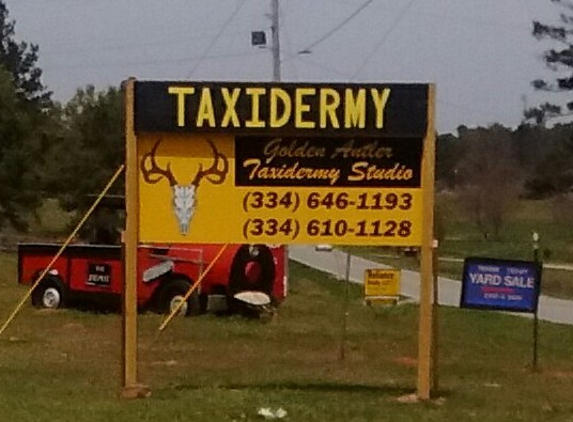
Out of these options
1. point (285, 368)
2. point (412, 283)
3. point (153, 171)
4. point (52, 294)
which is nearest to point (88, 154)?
point (412, 283)

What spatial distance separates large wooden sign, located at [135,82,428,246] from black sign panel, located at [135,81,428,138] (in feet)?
0.04

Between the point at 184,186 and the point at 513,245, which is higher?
the point at 184,186

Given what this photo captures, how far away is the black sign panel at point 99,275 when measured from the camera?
2894 centimetres

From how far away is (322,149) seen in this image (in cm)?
1350

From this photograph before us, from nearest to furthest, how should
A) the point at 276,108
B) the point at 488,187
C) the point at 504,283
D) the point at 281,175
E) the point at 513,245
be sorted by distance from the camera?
the point at 276,108
the point at 281,175
the point at 504,283
the point at 513,245
the point at 488,187

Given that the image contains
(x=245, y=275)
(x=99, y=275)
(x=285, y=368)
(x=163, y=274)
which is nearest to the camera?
(x=285, y=368)

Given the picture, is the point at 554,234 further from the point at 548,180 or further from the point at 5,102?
the point at 5,102

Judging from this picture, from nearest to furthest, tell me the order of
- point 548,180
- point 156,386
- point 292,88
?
point 292,88
point 156,386
point 548,180

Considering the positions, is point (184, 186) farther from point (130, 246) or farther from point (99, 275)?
point (99, 275)

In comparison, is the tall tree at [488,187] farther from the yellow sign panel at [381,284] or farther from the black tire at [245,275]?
the yellow sign panel at [381,284]

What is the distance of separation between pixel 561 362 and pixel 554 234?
6362cm

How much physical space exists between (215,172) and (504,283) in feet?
18.8

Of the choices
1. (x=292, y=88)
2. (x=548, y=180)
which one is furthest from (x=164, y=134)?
(x=548, y=180)

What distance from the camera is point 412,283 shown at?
45938 mm
